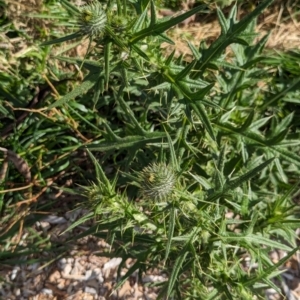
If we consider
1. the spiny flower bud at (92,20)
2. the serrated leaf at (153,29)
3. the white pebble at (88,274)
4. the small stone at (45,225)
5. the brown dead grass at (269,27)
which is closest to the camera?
the spiny flower bud at (92,20)

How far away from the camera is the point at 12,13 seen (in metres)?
3.55

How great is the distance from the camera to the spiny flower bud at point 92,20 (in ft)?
5.92

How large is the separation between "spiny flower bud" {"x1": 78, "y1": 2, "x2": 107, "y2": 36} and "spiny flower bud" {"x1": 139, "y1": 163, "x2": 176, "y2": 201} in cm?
58

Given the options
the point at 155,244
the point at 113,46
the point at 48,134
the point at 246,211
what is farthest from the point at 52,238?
the point at 113,46

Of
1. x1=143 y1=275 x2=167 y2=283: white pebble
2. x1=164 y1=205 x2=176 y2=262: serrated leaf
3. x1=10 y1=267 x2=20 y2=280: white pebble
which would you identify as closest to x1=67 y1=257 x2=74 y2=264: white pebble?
x1=10 y1=267 x2=20 y2=280: white pebble

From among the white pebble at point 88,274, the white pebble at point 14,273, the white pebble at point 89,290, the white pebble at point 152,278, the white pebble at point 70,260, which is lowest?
the white pebble at point 14,273

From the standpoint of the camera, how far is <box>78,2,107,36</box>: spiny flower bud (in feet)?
5.92

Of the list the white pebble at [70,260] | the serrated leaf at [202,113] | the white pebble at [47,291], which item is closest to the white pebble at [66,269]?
the white pebble at [70,260]

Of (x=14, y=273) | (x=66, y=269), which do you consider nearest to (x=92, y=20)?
(x=66, y=269)

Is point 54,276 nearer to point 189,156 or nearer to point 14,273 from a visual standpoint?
point 14,273

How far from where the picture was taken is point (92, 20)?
180 centimetres

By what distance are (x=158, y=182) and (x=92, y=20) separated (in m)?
0.65

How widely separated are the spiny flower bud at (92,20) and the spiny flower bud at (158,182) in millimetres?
576

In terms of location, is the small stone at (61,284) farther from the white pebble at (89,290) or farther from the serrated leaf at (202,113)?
the serrated leaf at (202,113)
